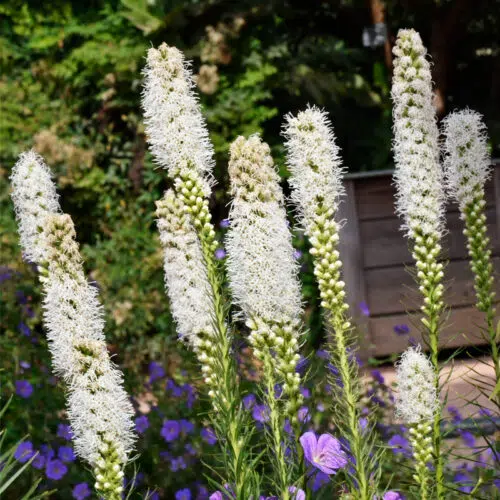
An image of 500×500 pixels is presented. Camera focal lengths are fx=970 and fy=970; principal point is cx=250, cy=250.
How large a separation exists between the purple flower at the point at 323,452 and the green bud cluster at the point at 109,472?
0.65 m

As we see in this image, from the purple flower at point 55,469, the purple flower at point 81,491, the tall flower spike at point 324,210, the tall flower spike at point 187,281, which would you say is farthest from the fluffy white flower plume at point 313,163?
the purple flower at point 55,469

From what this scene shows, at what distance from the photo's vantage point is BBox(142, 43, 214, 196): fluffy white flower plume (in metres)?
1.94

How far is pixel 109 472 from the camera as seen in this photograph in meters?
1.88

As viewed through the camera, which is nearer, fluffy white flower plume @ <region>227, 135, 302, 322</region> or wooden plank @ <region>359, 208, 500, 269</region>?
fluffy white flower plume @ <region>227, 135, 302, 322</region>

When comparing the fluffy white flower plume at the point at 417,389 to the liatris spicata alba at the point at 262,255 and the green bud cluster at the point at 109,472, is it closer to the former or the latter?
the liatris spicata alba at the point at 262,255

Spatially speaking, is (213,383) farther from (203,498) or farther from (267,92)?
(267,92)

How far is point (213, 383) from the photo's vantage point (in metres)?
2.21

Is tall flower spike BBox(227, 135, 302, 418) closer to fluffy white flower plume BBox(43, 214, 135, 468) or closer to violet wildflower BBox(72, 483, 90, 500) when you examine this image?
fluffy white flower plume BBox(43, 214, 135, 468)

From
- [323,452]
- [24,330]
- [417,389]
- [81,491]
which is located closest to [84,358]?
[417,389]

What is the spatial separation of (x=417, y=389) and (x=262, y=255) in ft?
1.92

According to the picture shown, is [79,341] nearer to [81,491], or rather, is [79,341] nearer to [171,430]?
[81,491]

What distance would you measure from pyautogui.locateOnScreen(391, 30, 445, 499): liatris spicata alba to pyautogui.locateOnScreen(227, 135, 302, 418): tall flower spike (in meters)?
0.45

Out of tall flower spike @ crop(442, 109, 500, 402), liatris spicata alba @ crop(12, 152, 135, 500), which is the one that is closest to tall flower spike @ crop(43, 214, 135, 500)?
liatris spicata alba @ crop(12, 152, 135, 500)

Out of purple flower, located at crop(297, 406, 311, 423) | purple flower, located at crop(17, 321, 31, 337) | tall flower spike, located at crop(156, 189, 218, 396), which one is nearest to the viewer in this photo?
purple flower, located at crop(297, 406, 311, 423)
